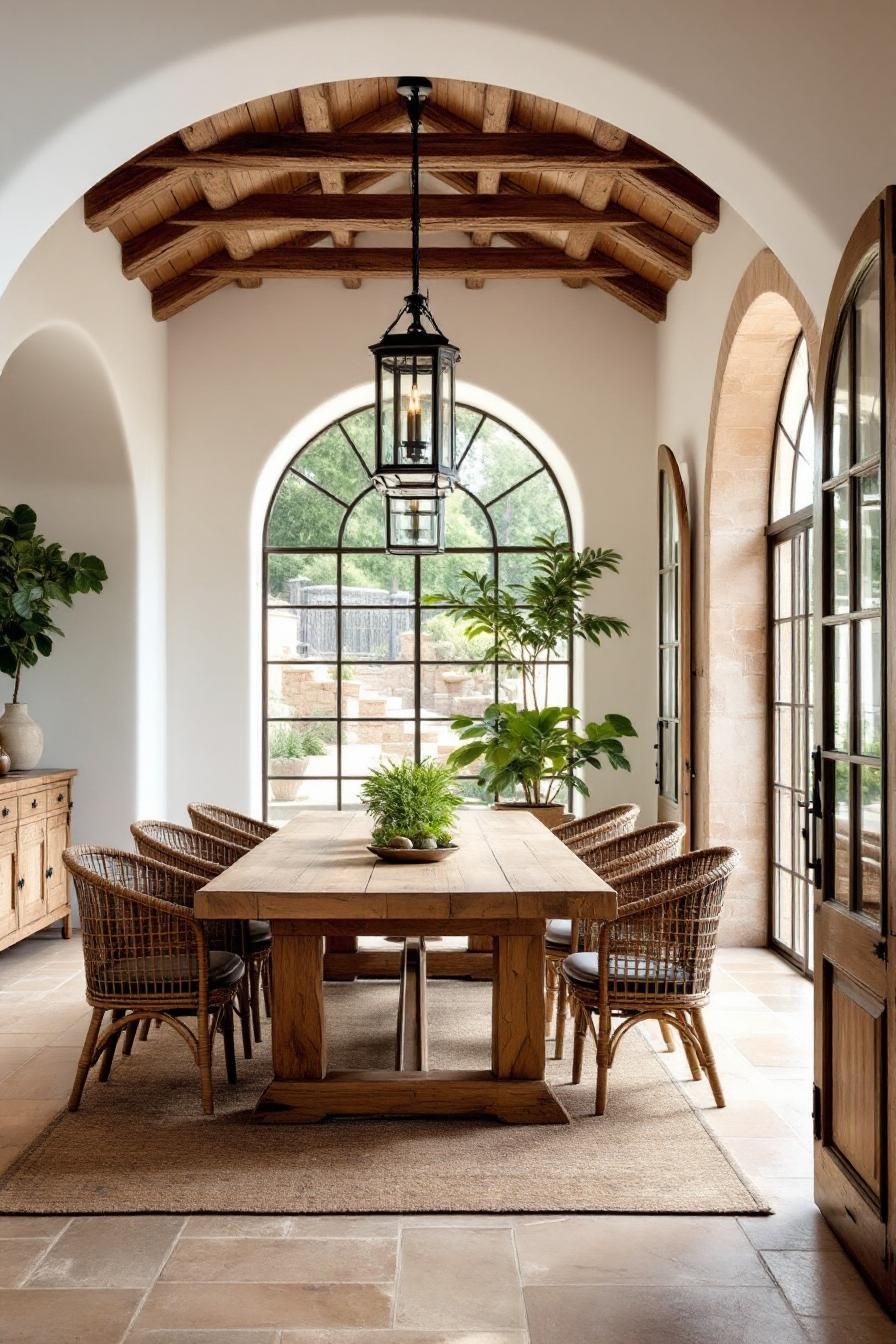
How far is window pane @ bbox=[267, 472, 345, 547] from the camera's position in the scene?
8.57 m

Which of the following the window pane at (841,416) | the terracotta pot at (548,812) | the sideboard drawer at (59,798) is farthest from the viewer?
the terracotta pot at (548,812)

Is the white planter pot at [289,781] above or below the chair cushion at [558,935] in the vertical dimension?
above

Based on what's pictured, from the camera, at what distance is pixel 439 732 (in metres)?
8.59

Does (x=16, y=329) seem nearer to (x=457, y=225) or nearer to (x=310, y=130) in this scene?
Result: (x=310, y=130)

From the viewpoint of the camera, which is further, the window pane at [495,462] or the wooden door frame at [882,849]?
the window pane at [495,462]

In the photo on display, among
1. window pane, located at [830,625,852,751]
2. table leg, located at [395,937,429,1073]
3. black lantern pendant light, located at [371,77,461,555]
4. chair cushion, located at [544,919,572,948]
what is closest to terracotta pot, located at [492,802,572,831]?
table leg, located at [395,937,429,1073]

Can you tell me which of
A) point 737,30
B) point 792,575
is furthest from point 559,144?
point 737,30

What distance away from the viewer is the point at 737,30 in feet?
11.1

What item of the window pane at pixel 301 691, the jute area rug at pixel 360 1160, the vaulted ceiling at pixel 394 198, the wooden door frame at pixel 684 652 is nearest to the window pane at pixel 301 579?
the window pane at pixel 301 691

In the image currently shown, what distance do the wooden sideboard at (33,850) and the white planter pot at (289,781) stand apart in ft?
5.36

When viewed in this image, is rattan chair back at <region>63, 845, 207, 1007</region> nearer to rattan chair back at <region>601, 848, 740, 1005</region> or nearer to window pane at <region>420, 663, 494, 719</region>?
rattan chair back at <region>601, 848, 740, 1005</region>

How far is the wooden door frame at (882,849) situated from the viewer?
272 cm

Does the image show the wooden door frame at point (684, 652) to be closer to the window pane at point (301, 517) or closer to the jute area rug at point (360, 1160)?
the jute area rug at point (360, 1160)

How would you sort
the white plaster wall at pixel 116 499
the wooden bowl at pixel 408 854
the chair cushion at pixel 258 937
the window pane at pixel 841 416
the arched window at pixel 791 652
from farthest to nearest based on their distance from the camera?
the white plaster wall at pixel 116 499
the arched window at pixel 791 652
the chair cushion at pixel 258 937
the wooden bowl at pixel 408 854
the window pane at pixel 841 416
